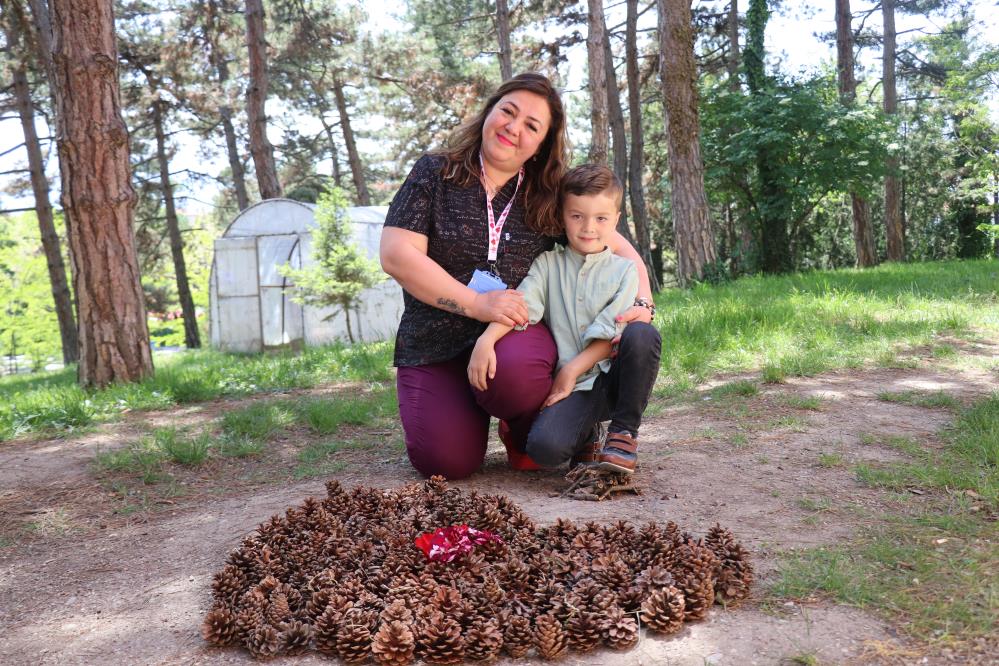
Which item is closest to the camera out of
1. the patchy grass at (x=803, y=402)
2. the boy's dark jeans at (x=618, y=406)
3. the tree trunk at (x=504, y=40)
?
the boy's dark jeans at (x=618, y=406)

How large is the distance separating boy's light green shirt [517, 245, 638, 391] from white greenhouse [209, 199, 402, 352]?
34.3ft

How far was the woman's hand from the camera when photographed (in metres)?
3.35

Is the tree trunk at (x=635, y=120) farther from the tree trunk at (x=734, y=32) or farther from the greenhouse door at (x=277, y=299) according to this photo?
the greenhouse door at (x=277, y=299)

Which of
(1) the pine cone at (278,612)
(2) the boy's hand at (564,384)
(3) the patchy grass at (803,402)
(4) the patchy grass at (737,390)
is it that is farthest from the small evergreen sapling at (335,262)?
(1) the pine cone at (278,612)

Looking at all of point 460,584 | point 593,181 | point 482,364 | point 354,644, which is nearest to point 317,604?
point 354,644

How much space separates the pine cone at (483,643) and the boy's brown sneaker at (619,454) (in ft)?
4.18

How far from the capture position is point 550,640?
199cm

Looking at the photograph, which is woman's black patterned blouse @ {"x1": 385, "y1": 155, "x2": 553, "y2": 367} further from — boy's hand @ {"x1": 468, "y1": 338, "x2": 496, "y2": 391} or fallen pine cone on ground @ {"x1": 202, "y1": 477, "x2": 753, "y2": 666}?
fallen pine cone on ground @ {"x1": 202, "y1": 477, "x2": 753, "y2": 666}

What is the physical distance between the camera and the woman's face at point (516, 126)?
3.45 meters

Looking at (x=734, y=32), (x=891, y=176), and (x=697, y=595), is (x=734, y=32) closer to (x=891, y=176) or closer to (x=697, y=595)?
(x=891, y=176)

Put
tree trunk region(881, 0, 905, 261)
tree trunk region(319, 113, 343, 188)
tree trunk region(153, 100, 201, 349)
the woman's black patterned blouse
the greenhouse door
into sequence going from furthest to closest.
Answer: tree trunk region(319, 113, 343, 188), tree trunk region(881, 0, 905, 261), tree trunk region(153, 100, 201, 349), the greenhouse door, the woman's black patterned blouse

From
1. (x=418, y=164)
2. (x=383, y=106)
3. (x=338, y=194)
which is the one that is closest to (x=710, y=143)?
(x=338, y=194)

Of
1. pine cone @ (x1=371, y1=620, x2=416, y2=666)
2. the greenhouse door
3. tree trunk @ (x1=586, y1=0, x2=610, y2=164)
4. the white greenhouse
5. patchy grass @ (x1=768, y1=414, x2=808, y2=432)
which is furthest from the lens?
the greenhouse door

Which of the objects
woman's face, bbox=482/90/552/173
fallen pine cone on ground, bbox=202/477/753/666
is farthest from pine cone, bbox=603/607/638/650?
woman's face, bbox=482/90/552/173
